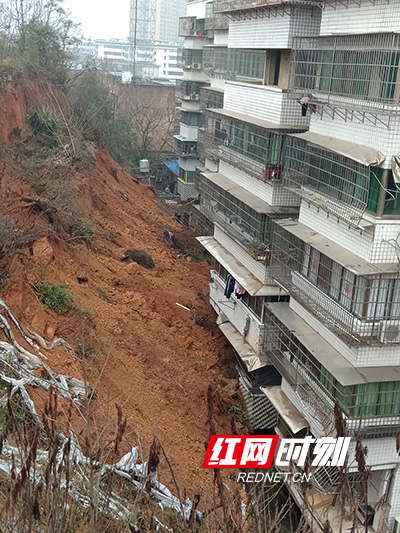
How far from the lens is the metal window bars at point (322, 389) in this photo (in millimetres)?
10852

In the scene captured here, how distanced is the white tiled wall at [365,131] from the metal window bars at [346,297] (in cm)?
212

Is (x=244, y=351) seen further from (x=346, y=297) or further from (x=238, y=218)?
(x=346, y=297)

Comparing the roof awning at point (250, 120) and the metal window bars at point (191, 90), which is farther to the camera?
the metal window bars at point (191, 90)

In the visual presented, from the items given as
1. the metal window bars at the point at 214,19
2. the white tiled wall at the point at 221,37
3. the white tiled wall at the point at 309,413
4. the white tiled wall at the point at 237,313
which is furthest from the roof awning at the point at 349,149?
the white tiled wall at the point at 221,37

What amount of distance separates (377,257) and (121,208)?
18.2m

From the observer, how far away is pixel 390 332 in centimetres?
1064

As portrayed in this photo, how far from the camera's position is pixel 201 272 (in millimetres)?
24141

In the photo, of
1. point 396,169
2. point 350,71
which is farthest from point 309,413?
point 350,71

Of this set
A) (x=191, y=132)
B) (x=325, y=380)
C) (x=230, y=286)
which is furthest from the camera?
(x=191, y=132)

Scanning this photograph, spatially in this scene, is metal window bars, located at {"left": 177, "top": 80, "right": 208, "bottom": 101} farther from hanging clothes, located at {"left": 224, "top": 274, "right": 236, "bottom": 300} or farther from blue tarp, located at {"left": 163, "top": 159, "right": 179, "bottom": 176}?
hanging clothes, located at {"left": 224, "top": 274, "right": 236, "bottom": 300}

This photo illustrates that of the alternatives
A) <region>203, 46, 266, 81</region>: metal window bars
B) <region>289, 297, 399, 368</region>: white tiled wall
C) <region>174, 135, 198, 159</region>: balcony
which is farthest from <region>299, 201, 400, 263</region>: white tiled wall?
<region>174, 135, 198, 159</region>: balcony

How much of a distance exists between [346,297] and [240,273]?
5166 millimetres

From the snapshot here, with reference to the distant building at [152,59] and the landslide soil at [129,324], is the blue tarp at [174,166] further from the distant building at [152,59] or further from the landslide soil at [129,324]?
the distant building at [152,59]

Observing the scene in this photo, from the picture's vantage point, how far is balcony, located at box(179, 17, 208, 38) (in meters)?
33.6
